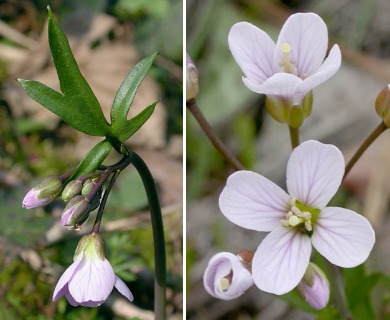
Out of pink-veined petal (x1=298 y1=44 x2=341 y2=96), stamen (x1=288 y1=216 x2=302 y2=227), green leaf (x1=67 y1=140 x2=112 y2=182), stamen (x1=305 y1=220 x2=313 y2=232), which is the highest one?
pink-veined petal (x1=298 y1=44 x2=341 y2=96)

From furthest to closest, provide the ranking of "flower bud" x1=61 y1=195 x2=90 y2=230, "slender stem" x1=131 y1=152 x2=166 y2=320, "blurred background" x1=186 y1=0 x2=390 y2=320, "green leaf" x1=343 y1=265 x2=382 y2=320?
"blurred background" x1=186 y1=0 x2=390 y2=320 < "green leaf" x1=343 y1=265 x2=382 y2=320 < "slender stem" x1=131 y1=152 x2=166 y2=320 < "flower bud" x1=61 y1=195 x2=90 y2=230

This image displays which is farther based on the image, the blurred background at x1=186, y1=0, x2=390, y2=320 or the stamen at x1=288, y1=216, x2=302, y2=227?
the blurred background at x1=186, y1=0, x2=390, y2=320

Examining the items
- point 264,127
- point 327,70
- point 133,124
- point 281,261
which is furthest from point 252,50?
point 264,127

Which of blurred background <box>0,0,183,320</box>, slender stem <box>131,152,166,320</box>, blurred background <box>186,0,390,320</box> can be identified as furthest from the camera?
blurred background <box>186,0,390,320</box>

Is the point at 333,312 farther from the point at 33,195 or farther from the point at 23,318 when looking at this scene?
the point at 23,318

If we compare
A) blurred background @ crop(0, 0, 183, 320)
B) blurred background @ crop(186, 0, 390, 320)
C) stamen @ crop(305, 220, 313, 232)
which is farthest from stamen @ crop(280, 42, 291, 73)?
blurred background @ crop(186, 0, 390, 320)

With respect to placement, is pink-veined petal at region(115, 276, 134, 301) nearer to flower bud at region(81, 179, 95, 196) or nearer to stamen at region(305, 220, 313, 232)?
flower bud at region(81, 179, 95, 196)

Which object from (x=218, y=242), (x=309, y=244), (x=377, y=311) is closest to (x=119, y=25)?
(x=218, y=242)

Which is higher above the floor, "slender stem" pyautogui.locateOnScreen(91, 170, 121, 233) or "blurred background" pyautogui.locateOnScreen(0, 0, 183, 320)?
"slender stem" pyautogui.locateOnScreen(91, 170, 121, 233)
